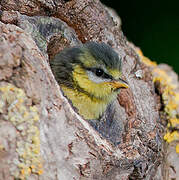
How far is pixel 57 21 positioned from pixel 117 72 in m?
0.41

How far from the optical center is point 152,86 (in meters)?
2.11

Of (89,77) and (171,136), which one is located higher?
(89,77)

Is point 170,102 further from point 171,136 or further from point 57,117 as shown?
point 57,117

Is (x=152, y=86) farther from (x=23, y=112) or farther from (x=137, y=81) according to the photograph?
(x=23, y=112)

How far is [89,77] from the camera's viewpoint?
194 cm

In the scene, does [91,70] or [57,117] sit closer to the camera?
[57,117]

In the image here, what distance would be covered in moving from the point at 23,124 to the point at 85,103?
0.62 meters

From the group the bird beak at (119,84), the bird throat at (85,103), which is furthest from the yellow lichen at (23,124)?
the bird beak at (119,84)

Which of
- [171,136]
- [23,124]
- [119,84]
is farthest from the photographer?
[171,136]

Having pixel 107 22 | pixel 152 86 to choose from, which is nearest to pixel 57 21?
pixel 107 22

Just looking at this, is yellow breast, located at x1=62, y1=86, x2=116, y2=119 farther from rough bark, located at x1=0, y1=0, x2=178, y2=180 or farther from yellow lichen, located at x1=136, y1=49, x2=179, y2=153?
yellow lichen, located at x1=136, y1=49, x2=179, y2=153

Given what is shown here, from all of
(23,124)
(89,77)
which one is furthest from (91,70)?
(23,124)

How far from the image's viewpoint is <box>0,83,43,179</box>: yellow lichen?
135 cm

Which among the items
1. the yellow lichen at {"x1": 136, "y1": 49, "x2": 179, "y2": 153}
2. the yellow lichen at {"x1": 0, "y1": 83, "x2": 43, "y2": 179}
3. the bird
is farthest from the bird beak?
the yellow lichen at {"x1": 0, "y1": 83, "x2": 43, "y2": 179}
